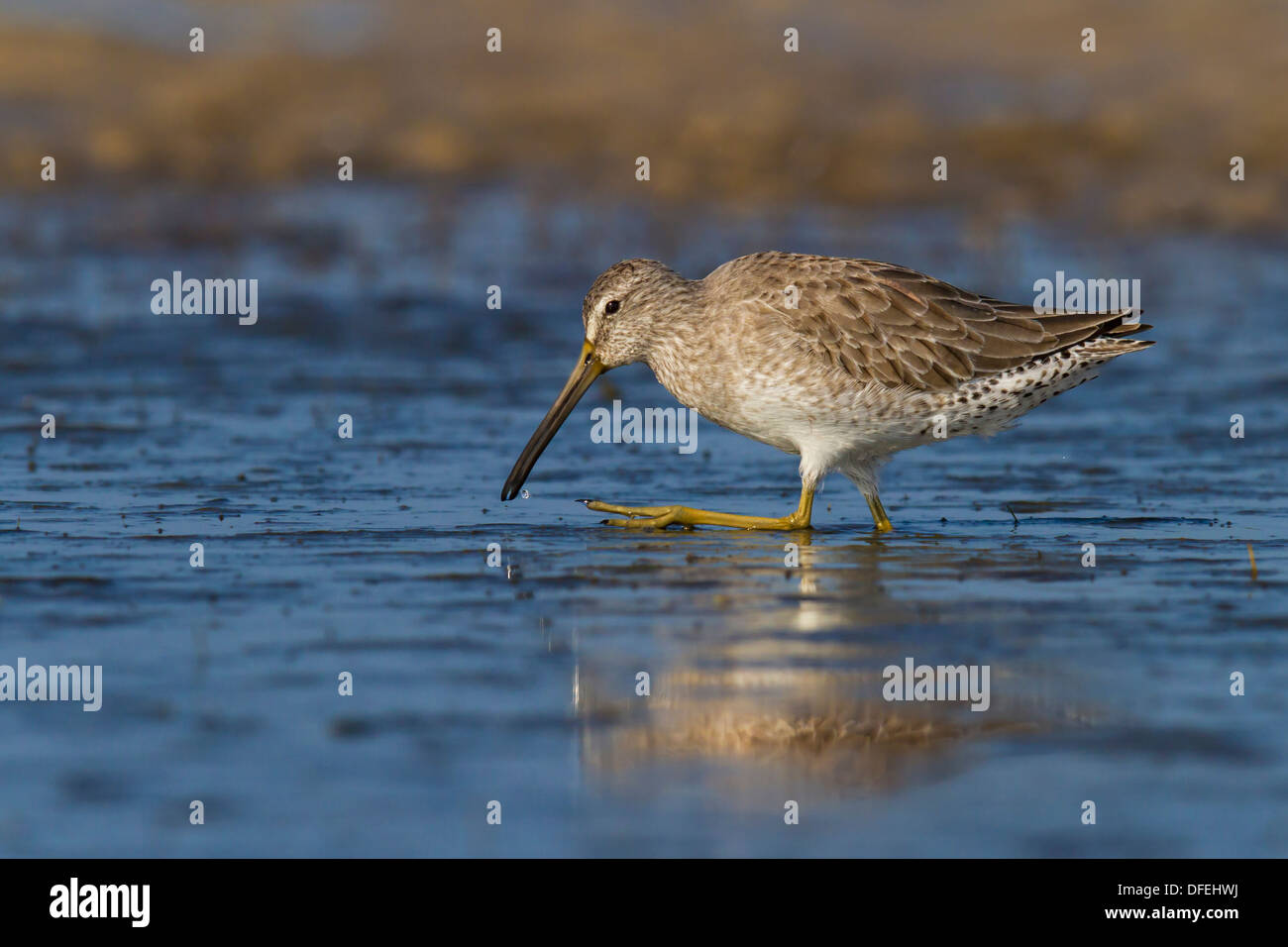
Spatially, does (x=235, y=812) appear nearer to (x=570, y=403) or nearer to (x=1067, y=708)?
(x=1067, y=708)

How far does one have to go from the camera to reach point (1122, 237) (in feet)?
78.5

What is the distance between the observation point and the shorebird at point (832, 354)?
10922 mm

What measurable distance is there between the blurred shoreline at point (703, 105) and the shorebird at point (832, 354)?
46.0 ft

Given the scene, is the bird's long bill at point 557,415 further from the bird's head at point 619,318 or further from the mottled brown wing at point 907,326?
the mottled brown wing at point 907,326

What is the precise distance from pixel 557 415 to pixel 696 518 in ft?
4.26

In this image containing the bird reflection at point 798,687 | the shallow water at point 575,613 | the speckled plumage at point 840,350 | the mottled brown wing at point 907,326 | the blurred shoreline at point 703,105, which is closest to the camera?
the shallow water at point 575,613

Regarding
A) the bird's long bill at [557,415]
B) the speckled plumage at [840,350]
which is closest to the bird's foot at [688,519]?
the speckled plumage at [840,350]

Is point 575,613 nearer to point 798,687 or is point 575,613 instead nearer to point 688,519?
point 798,687

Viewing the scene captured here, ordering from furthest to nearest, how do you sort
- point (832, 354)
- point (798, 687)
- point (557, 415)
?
1. point (557, 415)
2. point (832, 354)
3. point (798, 687)

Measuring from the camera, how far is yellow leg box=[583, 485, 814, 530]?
436 inches

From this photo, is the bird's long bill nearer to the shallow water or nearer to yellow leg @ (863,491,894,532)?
the shallow water

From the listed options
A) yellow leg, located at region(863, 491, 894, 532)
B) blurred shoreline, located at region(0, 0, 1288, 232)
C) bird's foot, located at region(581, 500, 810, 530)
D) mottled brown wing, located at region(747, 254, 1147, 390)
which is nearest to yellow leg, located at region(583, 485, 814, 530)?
bird's foot, located at region(581, 500, 810, 530)

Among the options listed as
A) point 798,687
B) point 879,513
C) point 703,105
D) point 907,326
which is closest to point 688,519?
point 879,513

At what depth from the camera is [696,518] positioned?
437 inches
